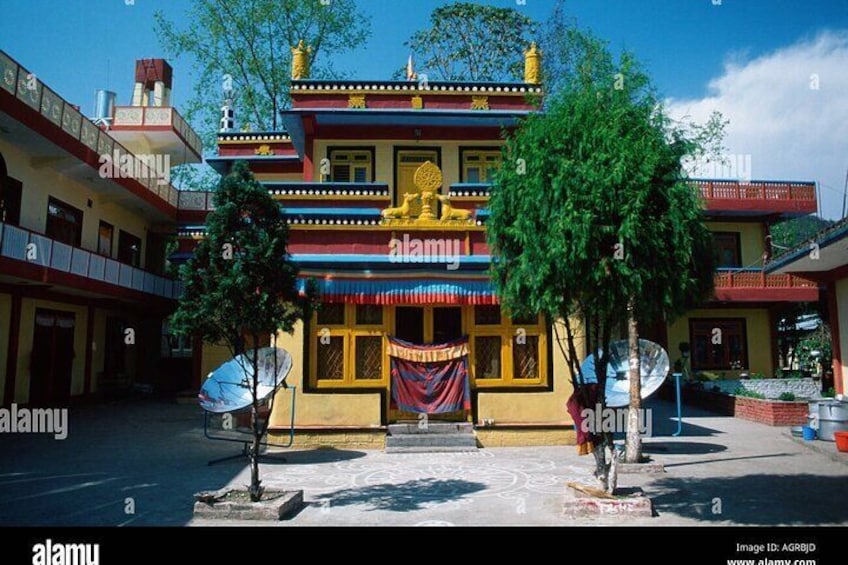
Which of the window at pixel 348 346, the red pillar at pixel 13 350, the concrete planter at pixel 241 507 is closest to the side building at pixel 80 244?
the red pillar at pixel 13 350

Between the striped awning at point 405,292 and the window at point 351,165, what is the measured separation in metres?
5.83

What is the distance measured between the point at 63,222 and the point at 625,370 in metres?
20.0

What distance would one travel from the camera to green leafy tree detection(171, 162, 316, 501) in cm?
849

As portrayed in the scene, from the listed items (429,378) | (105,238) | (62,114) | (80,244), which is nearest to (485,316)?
(429,378)

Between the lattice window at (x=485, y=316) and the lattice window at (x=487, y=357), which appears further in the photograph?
the lattice window at (x=485, y=316)

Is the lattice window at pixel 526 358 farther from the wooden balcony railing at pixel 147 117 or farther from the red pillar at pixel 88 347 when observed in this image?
the wooden balcony railing at pixel 147 117

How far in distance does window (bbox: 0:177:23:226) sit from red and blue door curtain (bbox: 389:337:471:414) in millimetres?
13491

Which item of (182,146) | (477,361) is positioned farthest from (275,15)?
(477,361)

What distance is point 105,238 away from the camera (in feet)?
83.2

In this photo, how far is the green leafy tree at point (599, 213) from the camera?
7.91m

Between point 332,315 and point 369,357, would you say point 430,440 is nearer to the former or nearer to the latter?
point 369,357

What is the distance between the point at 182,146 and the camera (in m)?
32.3

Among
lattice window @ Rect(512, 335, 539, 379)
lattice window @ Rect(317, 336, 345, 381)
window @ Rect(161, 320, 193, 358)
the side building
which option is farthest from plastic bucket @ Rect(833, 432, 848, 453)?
window @ Rect(161, 320, 193, 358)

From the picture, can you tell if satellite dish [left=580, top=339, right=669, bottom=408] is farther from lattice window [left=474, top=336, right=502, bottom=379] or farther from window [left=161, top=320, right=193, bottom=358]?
window [left=161, top=320, right=193, bottom=358]
